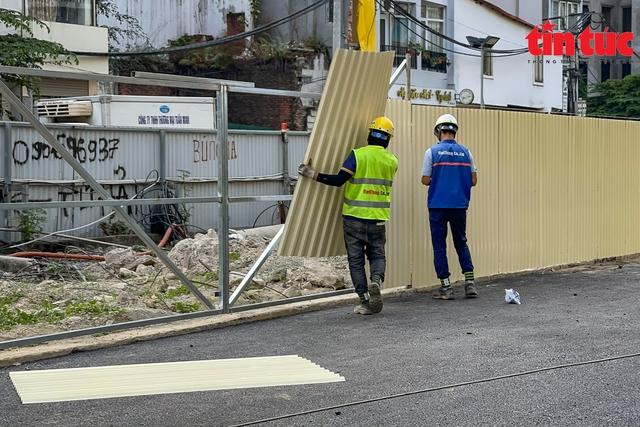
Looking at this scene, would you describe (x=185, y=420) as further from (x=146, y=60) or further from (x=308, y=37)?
(x=308, y=37)

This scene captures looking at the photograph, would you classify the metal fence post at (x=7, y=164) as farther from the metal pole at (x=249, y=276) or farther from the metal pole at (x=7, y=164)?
the metal pole at (x=249, y=276)

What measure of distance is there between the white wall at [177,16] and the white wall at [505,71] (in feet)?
26.9

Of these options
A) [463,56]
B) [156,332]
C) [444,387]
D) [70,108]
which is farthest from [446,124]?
[463,56]

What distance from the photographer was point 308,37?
102 ft

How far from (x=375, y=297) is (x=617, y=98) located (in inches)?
1460

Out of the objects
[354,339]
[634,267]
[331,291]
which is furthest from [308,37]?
[354,339]

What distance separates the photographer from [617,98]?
140 ft

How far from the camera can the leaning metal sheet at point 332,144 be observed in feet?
28.1

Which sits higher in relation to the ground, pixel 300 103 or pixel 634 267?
pixel 300 103

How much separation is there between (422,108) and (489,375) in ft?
14.2

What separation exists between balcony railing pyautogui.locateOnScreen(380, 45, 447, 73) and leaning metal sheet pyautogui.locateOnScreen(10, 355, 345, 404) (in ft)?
87.2

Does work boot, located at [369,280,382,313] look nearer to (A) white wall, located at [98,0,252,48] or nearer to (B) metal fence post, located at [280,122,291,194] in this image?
(B) metal fence post, located at [280,122,291,194]

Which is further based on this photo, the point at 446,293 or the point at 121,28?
the point at 121,28

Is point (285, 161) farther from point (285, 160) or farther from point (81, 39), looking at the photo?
point (81, 39)
